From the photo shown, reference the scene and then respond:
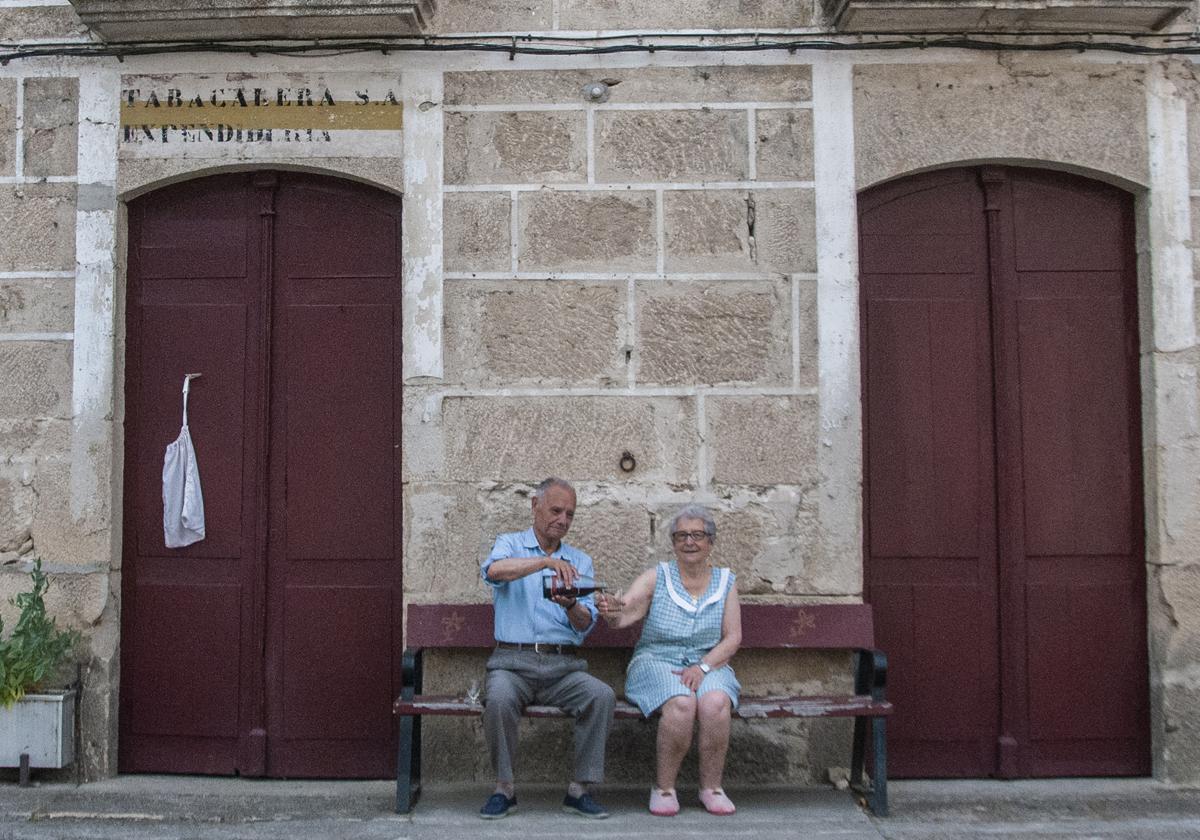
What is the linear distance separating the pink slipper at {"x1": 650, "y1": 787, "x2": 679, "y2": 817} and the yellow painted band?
10.6ft

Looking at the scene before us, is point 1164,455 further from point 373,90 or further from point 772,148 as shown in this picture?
point 373,90

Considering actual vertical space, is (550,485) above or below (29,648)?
above

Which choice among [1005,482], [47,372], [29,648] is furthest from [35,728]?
[1005,482]

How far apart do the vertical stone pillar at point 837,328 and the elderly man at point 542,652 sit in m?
1.19

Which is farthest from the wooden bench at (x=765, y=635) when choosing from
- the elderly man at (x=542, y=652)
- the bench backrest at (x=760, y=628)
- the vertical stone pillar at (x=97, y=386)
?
the vertical stone pillar at (x=97, y=386)

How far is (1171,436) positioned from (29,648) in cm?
521

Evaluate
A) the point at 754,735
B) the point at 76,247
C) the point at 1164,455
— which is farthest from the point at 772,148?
the point at 76,247

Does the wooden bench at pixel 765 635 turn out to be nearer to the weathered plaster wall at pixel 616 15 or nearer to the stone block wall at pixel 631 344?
the stone block wall at pixel 631 344

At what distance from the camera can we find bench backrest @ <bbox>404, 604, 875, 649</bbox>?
16.7 ft

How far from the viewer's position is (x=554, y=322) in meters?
5.35

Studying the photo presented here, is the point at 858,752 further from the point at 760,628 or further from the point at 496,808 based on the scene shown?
the point at 496,808

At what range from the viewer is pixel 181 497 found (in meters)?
5.47

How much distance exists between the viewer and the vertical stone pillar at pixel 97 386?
531 centimetres

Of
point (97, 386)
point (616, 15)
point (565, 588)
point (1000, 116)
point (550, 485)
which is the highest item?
point (616, 15)
